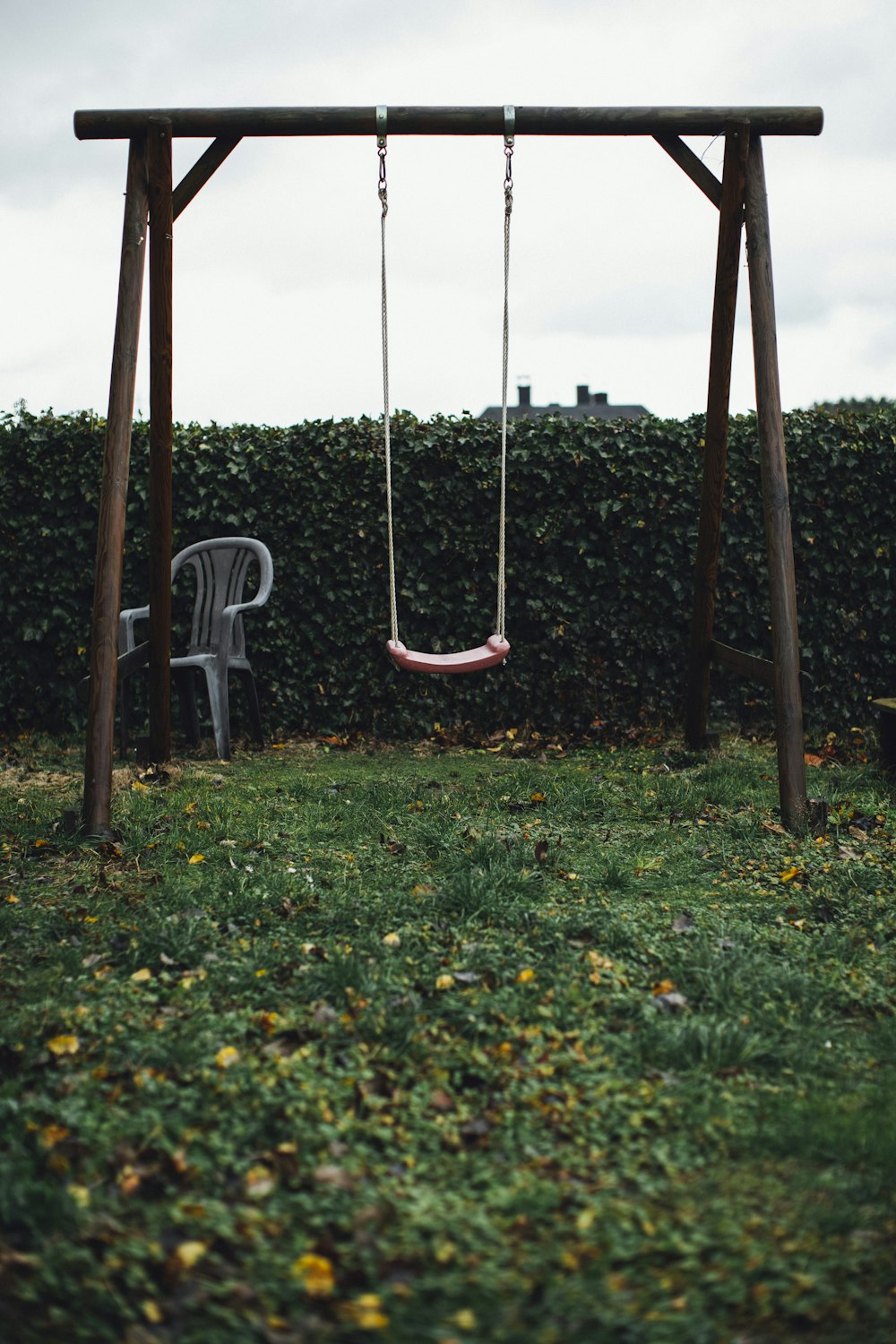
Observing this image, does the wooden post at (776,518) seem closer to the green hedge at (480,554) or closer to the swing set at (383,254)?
the swing set at (383,254)

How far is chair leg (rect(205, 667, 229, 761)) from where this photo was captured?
5.74 metres

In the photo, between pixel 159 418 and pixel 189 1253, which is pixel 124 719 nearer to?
pixel 159 418

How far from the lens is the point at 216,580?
20.2 ft

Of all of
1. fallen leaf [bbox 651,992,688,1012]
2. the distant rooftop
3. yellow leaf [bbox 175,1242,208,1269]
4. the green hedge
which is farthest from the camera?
the distant rooftop

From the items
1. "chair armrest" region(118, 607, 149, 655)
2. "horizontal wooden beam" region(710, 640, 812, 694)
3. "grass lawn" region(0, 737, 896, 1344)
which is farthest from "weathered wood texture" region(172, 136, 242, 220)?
"horizontal wooden beam" region(710, 640, 812, 694)

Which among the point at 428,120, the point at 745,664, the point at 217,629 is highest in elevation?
the point at 428,120

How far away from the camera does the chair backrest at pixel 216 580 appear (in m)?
6.02

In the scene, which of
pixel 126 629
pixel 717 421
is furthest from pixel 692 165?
pixel 126 629

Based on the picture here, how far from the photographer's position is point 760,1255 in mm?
1639

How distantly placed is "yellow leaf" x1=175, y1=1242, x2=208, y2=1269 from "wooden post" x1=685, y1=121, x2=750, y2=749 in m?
4.13

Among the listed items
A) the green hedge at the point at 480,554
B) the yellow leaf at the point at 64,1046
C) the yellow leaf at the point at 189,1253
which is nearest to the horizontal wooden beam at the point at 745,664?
the green hedge at the point at 480,554

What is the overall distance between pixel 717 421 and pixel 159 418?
261 cm

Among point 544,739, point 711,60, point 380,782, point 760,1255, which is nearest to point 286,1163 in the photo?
point 760,1255

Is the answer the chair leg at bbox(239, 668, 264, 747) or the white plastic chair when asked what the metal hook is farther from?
the chair leg at bbox(239, 668, 264, 747)
